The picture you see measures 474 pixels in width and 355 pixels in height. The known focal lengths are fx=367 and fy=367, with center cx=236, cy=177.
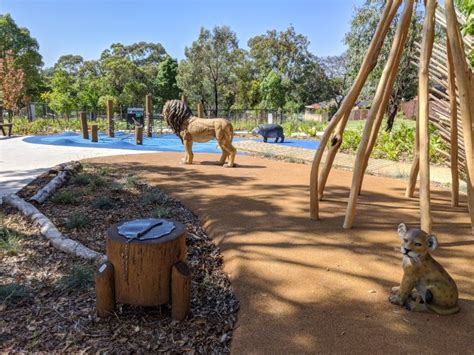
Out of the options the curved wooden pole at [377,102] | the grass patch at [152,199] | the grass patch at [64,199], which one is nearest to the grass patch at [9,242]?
the grass patch at [64,199]

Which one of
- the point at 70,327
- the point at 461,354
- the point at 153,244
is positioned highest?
the point at 153,244

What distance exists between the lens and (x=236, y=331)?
7.04ft

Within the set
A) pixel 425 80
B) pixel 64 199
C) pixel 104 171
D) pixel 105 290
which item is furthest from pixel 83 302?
pixel 104 171

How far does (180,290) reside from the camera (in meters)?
2.22

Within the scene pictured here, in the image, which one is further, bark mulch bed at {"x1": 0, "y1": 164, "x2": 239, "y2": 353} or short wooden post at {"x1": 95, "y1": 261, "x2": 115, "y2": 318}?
short wooden post at {"x1": 95, "y1": 261, "x2": 115, "y2": 318}

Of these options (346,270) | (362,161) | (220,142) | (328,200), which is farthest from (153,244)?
(220,142)

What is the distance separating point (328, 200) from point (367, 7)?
12425mm

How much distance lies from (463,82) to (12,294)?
368 centimetres

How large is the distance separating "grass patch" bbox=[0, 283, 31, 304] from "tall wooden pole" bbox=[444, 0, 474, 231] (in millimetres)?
3480

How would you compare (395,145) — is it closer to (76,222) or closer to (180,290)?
(76,222)

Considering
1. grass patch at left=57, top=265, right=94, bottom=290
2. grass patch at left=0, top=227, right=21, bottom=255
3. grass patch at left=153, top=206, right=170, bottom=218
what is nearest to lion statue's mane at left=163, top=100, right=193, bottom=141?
grass patch at left=153, top=206, right=170, bottom=218

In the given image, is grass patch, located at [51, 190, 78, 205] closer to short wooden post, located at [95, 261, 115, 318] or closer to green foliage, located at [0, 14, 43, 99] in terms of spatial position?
short wooden post, located at [95, 261, 115, 318]

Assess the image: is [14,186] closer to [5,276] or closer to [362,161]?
[5,276]

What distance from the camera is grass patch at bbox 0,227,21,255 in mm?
3295
